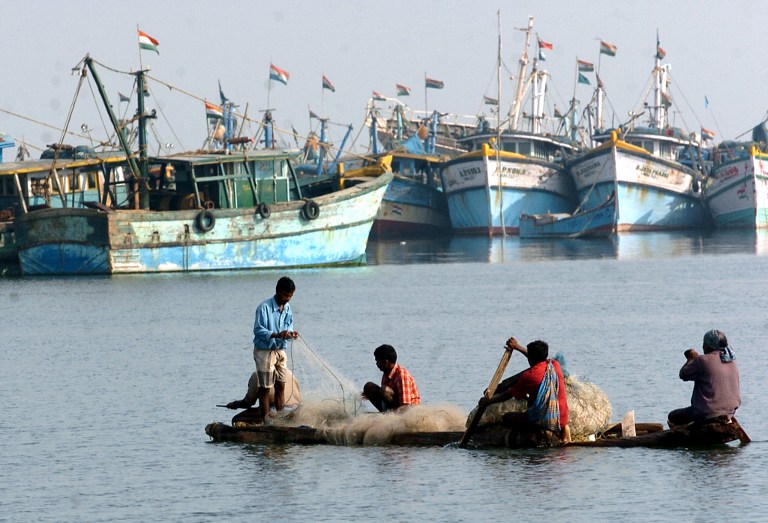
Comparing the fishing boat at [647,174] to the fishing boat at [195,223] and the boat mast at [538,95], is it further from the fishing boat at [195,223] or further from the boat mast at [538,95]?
the fishing boat at [195,223]

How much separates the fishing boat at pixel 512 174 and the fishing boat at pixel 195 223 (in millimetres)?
25795

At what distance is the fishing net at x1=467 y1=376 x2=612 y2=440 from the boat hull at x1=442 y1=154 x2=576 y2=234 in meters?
57.0

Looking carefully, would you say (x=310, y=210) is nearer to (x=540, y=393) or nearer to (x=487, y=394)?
(x=487, y=394)

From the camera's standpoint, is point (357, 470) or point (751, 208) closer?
point (357, 470)

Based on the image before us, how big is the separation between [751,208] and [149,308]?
49.9 m

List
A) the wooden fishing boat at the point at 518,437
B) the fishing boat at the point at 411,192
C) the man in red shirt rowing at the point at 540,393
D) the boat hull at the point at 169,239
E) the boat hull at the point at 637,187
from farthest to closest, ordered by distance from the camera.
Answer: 1. the fishing boat at the point at 411,192
2. the boat hull at the point at 637,187
3. the boat hull at the point at 169,239
4. the wooden fishing boat at the point at 518,437
5. the man in red shirt rowing at the point at 540,393

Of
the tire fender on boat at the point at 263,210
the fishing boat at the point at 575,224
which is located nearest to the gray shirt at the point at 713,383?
the tire fender on boat at the point at 263,210

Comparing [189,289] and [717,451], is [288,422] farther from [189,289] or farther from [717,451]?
[189,289]

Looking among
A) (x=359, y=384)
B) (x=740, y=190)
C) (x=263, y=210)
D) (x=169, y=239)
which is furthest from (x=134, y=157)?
(x=740, y=190)

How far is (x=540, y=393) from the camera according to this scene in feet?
46.9

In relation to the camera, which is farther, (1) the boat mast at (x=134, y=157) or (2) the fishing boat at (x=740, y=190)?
(2) the fishing boat at (x=740, y=190)

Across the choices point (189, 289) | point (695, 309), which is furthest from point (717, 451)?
point (189, 289)

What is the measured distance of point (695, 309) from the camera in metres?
32.5

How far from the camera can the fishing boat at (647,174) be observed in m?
71.7
